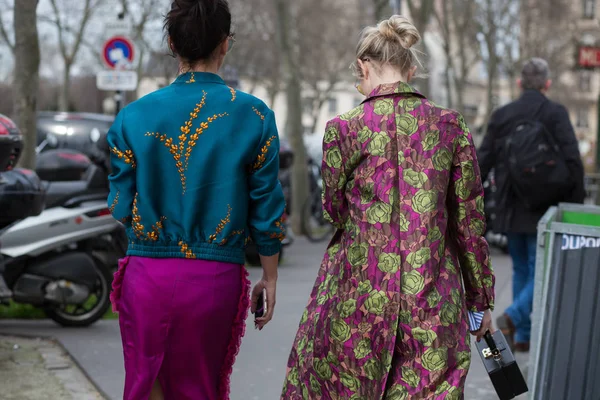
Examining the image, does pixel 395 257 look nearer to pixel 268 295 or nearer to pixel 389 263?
pixel 389 263

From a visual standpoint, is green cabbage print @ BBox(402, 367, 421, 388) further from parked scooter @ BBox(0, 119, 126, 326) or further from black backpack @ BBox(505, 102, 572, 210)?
parked scooter @ BBox(0, 119, 126, 326)

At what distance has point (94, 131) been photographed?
1277 centimetres

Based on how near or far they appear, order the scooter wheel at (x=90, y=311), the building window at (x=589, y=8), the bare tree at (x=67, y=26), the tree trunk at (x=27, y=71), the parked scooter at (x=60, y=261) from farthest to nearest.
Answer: the building window at (x=589, y=8) → the bare tree at (x=67, y=26) → the tree trunk at (x=27, y=71) → the scooter wheel at (x=90, y=311) → the parked scooter at (x=60, y=261)

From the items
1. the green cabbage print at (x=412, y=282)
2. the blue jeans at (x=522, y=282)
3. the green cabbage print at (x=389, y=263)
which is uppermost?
the green cabbage print at (x=389, y=263)

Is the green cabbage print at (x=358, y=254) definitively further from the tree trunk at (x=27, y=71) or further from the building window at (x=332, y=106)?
the building window at (x=332, y=106)

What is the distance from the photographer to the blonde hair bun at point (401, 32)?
11.9ft

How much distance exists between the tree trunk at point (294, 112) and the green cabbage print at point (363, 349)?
13779 mm

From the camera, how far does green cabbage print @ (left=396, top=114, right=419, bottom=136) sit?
3.55m

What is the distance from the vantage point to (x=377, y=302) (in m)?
3.48

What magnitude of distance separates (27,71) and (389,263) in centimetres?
618

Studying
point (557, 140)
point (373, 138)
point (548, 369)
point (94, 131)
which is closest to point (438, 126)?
point (373, 138)

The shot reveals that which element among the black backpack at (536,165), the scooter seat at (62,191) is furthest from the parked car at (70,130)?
the black backpack at (536,165)

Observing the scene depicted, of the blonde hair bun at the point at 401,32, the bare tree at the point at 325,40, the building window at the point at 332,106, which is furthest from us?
the building window at the point at 332,106

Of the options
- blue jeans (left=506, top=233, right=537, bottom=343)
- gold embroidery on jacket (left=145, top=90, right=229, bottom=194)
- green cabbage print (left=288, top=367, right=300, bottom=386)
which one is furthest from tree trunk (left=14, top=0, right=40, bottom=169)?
gold embroidery on jacket (left=145, top=90, right=229, bottom=194)
